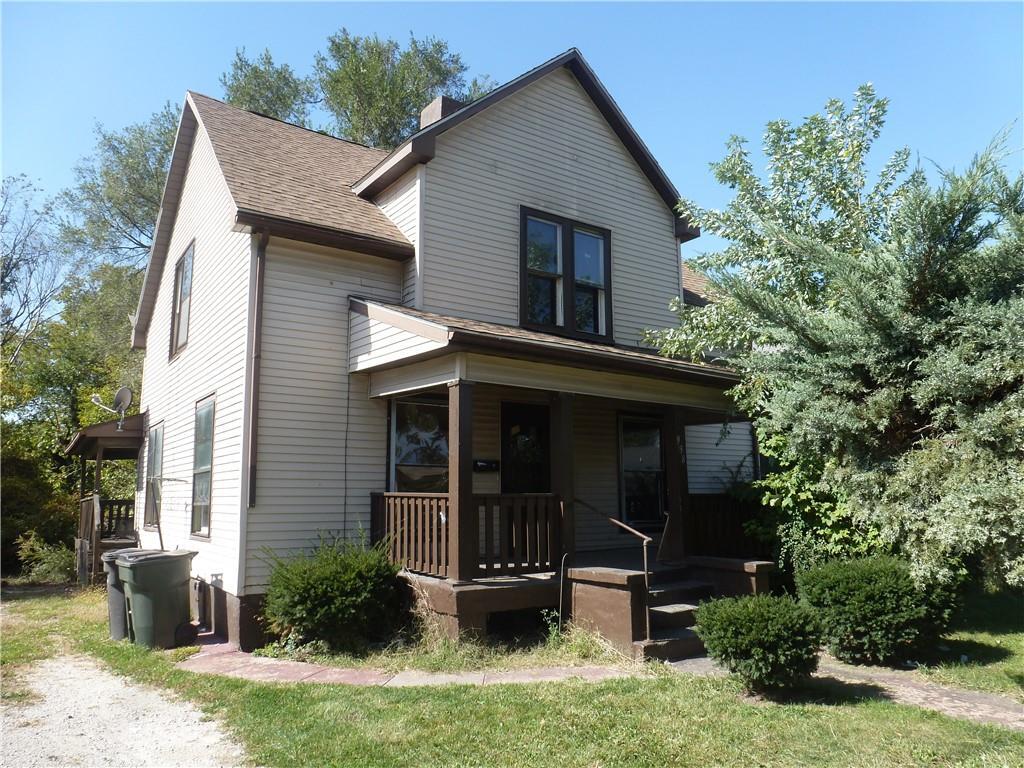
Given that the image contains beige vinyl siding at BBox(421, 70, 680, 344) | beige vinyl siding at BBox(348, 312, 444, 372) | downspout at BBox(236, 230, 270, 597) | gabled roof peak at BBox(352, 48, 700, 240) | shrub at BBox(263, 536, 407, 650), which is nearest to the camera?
shrub at BBox(263, 536, 407, 650)

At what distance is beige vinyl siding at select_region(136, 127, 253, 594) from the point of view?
912 cm

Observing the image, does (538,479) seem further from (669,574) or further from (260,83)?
(260,83)

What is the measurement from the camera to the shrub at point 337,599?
7.68 meters

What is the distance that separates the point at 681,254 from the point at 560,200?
2.92m

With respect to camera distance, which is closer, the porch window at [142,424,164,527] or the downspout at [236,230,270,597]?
the downspout at [236,230,270,597]

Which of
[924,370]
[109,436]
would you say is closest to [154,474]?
[109,436]

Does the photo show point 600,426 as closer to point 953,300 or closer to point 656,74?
point 656,74

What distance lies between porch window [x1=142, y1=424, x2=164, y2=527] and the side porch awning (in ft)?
19.9

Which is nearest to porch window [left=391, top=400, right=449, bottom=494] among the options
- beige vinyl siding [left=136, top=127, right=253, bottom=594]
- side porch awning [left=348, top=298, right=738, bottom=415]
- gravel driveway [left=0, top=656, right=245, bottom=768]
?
side porch awning [left=348, top=298, right=738, bottom=415]

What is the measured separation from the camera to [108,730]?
18.8 ft

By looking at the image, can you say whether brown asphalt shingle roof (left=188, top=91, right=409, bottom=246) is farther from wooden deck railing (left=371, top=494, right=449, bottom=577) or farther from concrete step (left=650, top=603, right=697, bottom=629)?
concrete step (left=650, top=603, right=697, bottom=629)

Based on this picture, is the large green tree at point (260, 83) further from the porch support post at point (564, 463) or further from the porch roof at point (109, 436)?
the porch support post at point (564, 463)

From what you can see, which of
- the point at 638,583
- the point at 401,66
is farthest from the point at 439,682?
the point at 401,66

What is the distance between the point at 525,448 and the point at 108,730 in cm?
658
